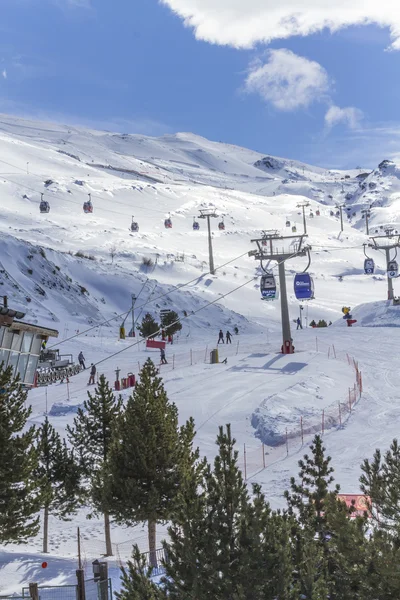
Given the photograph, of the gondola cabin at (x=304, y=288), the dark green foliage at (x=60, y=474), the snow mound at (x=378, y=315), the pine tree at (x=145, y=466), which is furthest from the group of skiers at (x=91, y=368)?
the snow mound at (x=378, y=315)

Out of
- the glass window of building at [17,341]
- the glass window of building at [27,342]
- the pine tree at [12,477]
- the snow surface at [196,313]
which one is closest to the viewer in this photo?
the pine tree at [12,477]

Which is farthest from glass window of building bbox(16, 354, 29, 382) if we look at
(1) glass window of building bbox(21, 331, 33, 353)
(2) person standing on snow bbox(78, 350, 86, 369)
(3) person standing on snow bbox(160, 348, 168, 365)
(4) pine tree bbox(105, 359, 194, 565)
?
(3) person standing on snow bbox(160, 348, 168, 365)

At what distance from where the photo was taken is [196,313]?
3265 inches

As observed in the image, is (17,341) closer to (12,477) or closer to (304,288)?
(12,477)

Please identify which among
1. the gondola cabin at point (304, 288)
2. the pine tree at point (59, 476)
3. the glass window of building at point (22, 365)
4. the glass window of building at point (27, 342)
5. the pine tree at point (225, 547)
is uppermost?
the gondola cabin at point (304, 288)

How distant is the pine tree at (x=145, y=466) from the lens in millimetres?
21109

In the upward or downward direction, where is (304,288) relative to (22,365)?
upward

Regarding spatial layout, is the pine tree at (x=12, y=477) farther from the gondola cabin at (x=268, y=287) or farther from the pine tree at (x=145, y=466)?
the gondola cabin at (x=268, y=287)

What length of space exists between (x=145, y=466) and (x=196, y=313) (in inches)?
2435

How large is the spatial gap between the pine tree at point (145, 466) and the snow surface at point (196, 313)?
1828mm

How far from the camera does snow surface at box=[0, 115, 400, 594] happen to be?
106 feet

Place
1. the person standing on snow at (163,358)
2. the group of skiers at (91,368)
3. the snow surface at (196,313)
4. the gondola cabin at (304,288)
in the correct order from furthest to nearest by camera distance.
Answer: the person standing on snow at (163,358) < the gondola cabin at (304,288) < the group of skiers at (91,368) < the snow surface at (196,313)

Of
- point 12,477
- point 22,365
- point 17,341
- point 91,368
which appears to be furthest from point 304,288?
point 12,477

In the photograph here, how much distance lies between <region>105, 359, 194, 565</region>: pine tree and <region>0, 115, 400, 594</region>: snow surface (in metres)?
1.83
